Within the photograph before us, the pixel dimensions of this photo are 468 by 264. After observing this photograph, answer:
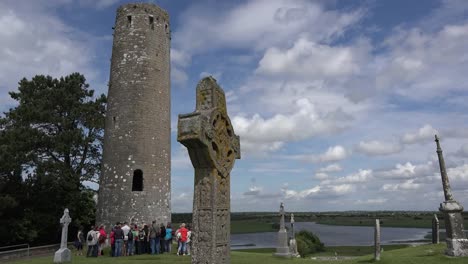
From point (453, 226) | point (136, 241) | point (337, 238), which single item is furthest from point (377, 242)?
point (337, 238)

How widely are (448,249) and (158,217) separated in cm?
1387

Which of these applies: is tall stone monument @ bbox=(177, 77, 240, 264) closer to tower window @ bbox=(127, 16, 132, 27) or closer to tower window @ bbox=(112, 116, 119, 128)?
tower window @ bbox=(112, 116, 119, 128)

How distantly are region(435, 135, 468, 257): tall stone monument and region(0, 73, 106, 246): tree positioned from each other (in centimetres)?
2094

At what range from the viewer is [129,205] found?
67.9ft

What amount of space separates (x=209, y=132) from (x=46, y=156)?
887 inches

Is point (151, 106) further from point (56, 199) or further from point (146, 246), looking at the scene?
point (56, 199)

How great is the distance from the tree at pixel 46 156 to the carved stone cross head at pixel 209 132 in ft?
65.6

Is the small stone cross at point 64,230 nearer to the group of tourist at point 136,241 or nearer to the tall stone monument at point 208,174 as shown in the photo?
the group of tourist at point 136,241

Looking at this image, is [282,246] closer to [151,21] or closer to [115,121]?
[115,121]

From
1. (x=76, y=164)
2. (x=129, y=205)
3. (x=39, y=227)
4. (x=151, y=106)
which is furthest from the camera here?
(x=76, y=164)

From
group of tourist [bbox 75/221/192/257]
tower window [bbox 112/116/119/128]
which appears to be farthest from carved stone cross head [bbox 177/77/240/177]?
tower window [bbox 112/116/119/128]

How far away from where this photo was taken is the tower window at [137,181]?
21.4 m

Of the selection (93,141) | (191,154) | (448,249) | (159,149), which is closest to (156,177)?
(159,149)

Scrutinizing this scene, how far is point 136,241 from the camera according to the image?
1741 centimetres
